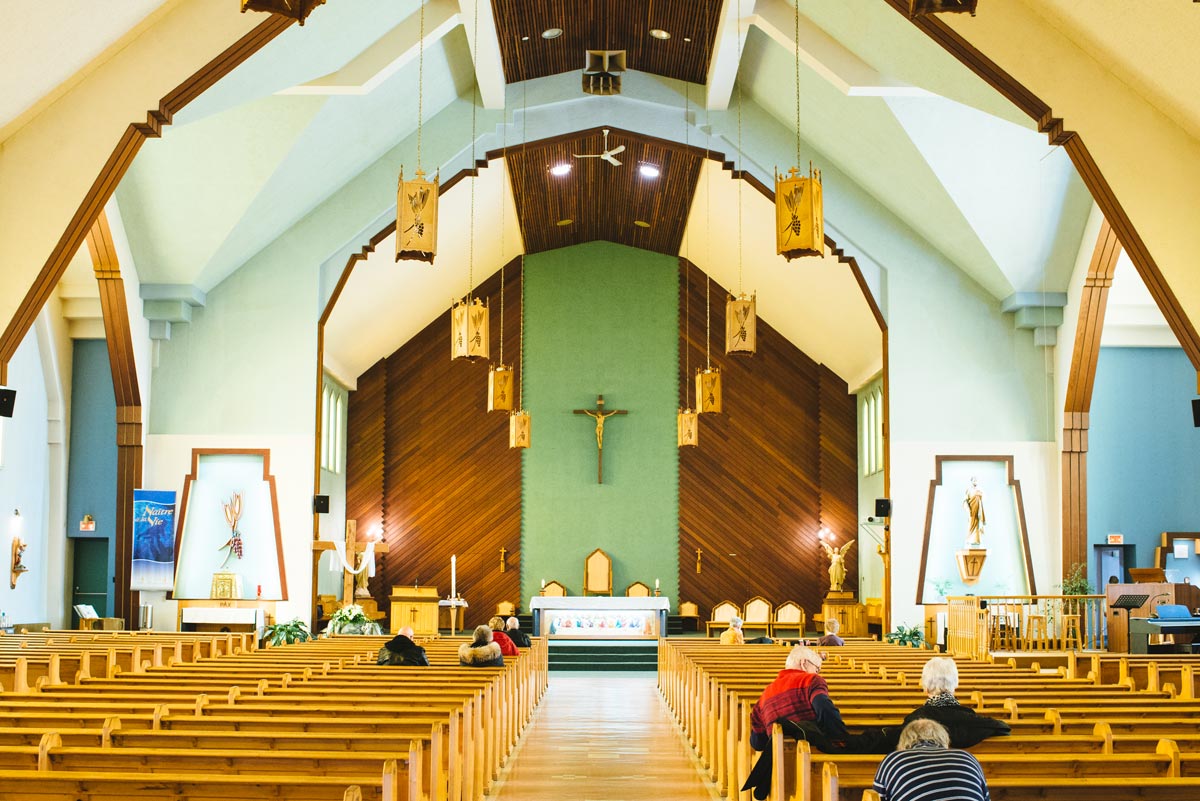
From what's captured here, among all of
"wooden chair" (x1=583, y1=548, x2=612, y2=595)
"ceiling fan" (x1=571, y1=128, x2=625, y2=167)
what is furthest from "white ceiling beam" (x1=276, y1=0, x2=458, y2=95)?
"wooden chair" (x1=583, y1=548, x2=612, y2=595)

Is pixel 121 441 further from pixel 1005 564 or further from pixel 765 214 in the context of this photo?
pixel 1005 564

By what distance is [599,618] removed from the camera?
17250 mm

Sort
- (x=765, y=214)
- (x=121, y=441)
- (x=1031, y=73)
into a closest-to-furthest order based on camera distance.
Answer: (x=1031, y=73) < (x=121, y=441) < (x=765, y=214)

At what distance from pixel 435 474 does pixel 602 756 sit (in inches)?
499

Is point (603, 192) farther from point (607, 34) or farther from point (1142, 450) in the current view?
point (1142, 450)

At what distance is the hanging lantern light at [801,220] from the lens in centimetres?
1003

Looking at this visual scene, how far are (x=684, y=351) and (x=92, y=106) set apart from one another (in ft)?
39.6

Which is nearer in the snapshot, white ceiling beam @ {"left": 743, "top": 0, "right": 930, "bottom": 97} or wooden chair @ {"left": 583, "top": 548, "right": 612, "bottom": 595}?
white ceiling beam @ {"left": 743, "top": 0, "right": 930, "bottom": 97}

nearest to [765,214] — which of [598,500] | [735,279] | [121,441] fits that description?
[735,279]

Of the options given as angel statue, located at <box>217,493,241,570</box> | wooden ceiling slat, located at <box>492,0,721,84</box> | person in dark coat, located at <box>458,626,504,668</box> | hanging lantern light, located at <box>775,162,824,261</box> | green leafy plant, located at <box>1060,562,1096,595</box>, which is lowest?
person in dark coat, located at <box>458,626,504,668</box>

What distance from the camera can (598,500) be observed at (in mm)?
20391

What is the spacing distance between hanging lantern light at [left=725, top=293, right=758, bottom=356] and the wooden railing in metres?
3.64

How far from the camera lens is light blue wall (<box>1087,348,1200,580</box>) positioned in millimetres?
16156

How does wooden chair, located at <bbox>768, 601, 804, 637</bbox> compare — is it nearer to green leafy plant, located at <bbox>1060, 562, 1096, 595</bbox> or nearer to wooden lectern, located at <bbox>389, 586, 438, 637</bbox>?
green leafy plant, located at <bbox>1060, 562, 1096, 595</bbox>
